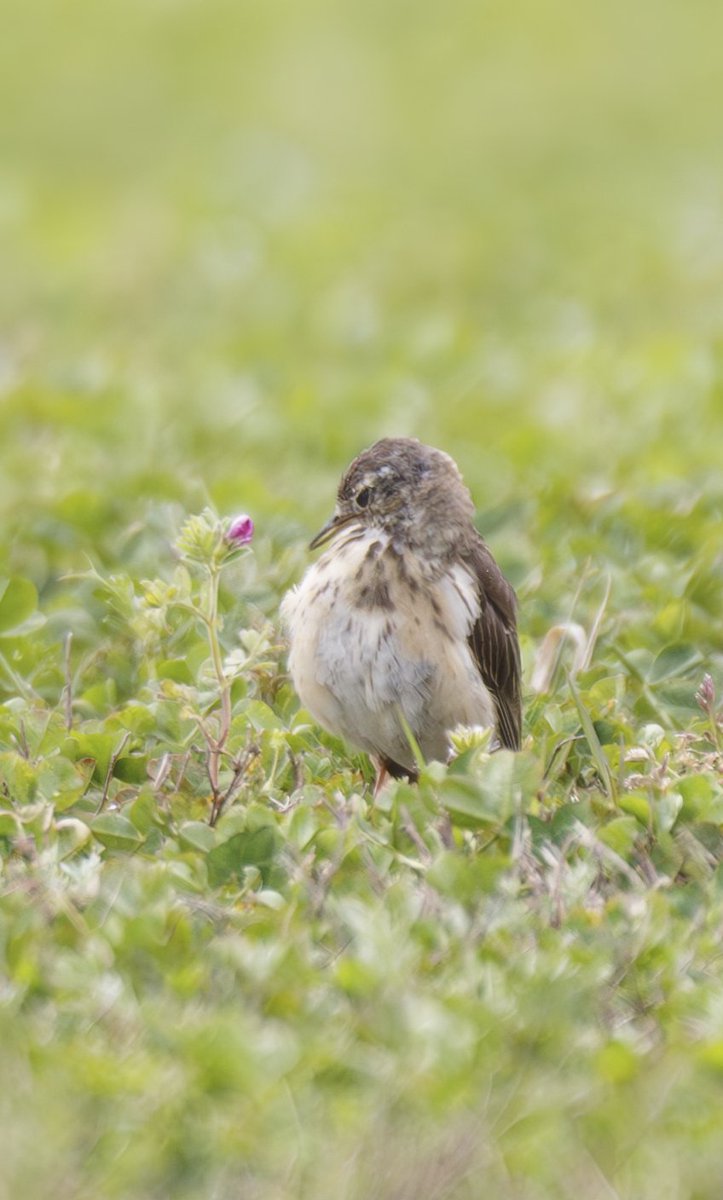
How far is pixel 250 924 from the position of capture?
4152 millimetres

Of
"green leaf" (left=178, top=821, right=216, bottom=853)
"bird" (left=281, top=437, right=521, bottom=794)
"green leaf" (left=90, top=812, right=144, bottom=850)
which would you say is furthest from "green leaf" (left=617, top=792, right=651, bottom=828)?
"green leaf" (left=90, top=812, right=144, bottom=850)

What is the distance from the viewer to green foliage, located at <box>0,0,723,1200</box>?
344cm

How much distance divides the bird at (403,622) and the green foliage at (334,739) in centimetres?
15

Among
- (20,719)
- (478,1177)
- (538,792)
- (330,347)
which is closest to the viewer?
(478,1177)

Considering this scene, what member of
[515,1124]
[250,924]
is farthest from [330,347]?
[515,1124]

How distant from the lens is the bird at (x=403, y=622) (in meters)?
5.32

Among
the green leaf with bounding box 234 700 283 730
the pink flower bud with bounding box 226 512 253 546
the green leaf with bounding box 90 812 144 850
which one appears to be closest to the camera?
the green leaf with bounding box 90 812 144 850

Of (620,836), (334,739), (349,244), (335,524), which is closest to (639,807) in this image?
(620,836)

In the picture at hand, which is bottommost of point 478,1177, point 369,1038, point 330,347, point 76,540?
point 478,1177

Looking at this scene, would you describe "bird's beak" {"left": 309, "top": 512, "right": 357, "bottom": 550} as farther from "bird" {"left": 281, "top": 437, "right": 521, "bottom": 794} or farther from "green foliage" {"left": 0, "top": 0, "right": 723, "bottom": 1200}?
"green foliage" {"left": 0, "top": 0, "right": 723, "bottom": 1200}

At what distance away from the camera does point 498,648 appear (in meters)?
5.62

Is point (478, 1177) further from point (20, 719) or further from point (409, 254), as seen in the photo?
point (409, 254)

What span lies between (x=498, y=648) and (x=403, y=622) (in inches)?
14.1

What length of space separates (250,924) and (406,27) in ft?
53.0
